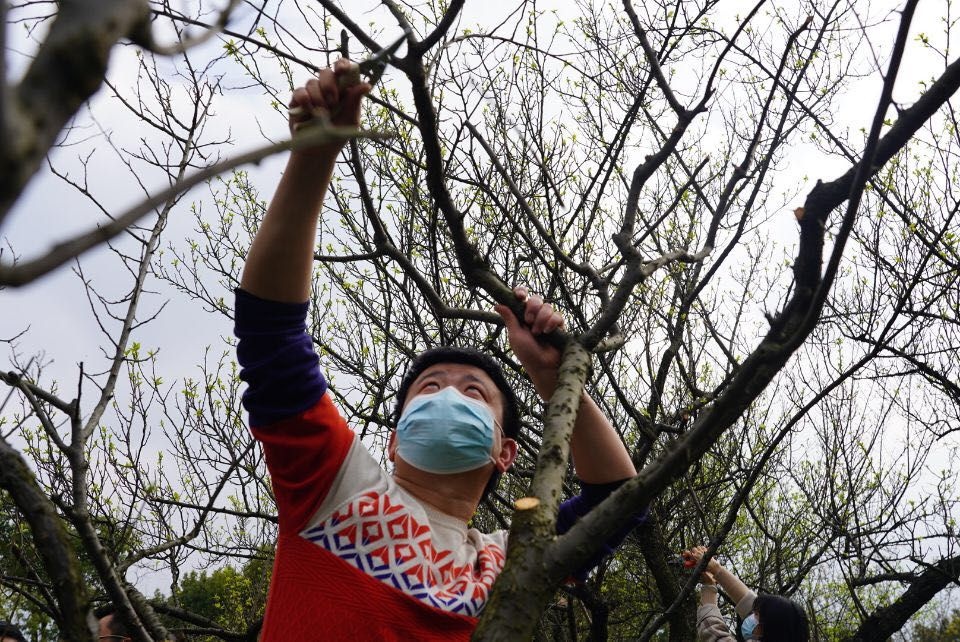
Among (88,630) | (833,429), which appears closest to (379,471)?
(88,630)

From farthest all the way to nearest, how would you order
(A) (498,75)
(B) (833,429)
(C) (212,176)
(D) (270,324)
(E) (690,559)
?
1. (B) (833,429)
2. (A) (498,75)
3. (E) (690,559)
4. (D) (270,324)
5. (C) (212,176)

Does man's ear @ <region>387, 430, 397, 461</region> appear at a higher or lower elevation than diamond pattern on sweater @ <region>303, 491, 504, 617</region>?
higher

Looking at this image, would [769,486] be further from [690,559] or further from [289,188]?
[289,188]

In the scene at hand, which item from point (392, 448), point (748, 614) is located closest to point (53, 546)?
point (392, 448)

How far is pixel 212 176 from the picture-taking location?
57 cm

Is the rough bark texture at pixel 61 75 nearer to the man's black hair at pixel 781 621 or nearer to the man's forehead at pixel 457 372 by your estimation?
the man's forehead at pixel 457 372

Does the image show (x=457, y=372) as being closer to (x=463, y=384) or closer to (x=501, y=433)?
(x=463, y=384)

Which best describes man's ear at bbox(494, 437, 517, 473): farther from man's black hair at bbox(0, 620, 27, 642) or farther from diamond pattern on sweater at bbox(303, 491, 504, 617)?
man's black hair at bbox(0, 620, 27, 642)

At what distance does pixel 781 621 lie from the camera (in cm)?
329

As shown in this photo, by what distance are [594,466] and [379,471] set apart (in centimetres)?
60

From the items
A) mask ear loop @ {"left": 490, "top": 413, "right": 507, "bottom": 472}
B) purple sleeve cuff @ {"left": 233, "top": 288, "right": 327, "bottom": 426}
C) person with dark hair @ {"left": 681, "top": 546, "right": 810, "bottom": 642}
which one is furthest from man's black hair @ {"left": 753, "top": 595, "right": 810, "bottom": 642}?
purple sleeve cuff @ {"left": 233, "top": 288, "right": 327, "bottom": 426}

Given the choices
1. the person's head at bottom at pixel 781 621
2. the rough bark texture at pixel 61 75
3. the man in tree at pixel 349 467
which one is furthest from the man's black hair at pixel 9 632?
the rough bark texture at pixel 61 75

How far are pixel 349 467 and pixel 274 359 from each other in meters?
0.36

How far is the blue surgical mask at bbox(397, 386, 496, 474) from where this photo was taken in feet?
6.76
